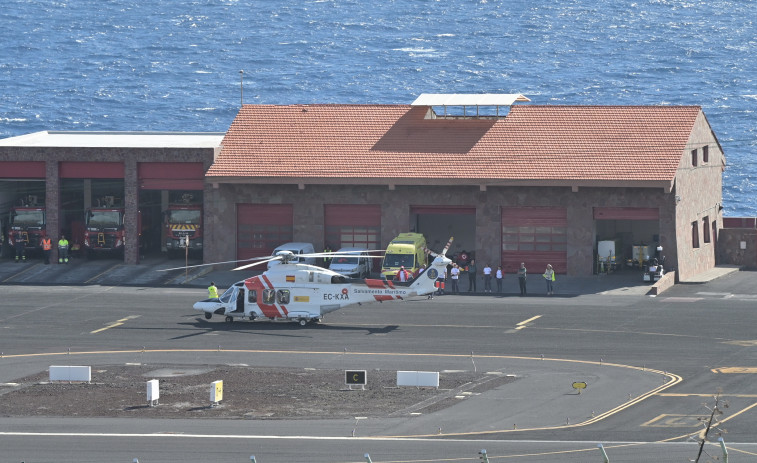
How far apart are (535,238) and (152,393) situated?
33.1m

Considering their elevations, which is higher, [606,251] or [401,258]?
[606,251]

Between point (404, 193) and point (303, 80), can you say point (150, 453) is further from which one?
point (303, 80)

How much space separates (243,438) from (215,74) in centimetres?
14824

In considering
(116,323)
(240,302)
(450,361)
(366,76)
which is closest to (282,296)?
(240,302)

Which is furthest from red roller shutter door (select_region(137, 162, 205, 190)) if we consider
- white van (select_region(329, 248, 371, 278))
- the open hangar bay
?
white van (select_region(329, 248, 371, 278))

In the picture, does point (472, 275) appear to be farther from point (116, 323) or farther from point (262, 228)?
point (116, 323)

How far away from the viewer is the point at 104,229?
78625mm

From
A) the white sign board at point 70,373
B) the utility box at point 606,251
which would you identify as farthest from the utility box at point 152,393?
the utility box at point 606,251

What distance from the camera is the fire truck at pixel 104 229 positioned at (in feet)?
258

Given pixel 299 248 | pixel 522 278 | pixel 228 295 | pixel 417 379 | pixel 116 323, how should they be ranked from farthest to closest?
1. pixel 299 248
2. pixel 522 278
3. pixel 116 323
4. pixel 228 295
5. pixel 417 379

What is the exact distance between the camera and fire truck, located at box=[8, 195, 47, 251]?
79.0m

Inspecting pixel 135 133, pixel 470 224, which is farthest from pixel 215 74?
pixel 470 224

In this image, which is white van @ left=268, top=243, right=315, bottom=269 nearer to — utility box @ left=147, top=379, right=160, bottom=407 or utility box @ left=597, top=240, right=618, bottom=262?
utility box @ left=597, top=240, right=618, bottom=262

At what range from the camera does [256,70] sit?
186500mm
